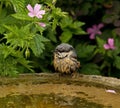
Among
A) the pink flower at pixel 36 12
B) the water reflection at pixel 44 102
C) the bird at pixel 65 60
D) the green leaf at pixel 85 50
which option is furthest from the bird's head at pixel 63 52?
the green leaf at pixel 85 50

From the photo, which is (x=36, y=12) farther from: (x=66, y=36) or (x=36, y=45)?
(x=66, y=36)

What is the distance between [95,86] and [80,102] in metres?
0.32

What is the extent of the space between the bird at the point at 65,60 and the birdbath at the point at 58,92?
0.20 ft

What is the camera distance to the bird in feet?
12.3

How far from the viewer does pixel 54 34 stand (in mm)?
5008

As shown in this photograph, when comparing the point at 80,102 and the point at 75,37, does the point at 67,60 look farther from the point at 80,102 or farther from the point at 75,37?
the point at 75,37

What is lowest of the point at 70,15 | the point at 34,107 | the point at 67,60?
the point at 34,107

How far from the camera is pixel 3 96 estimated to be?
3352 mm

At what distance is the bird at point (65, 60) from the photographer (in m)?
3.74

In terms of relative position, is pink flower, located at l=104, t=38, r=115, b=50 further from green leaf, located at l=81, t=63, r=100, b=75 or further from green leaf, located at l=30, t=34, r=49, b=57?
green leaf, located at l=30, t=34, r=49, b=57

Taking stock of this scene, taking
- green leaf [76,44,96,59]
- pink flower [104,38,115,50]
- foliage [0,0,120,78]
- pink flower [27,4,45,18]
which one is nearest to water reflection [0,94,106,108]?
foliage [0,0,120,78]

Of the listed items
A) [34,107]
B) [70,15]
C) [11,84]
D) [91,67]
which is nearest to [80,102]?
[34,107]

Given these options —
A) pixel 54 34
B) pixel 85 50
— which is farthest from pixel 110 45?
pixel 54 34

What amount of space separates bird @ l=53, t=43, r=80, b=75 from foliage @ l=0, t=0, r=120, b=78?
0.42 feet
